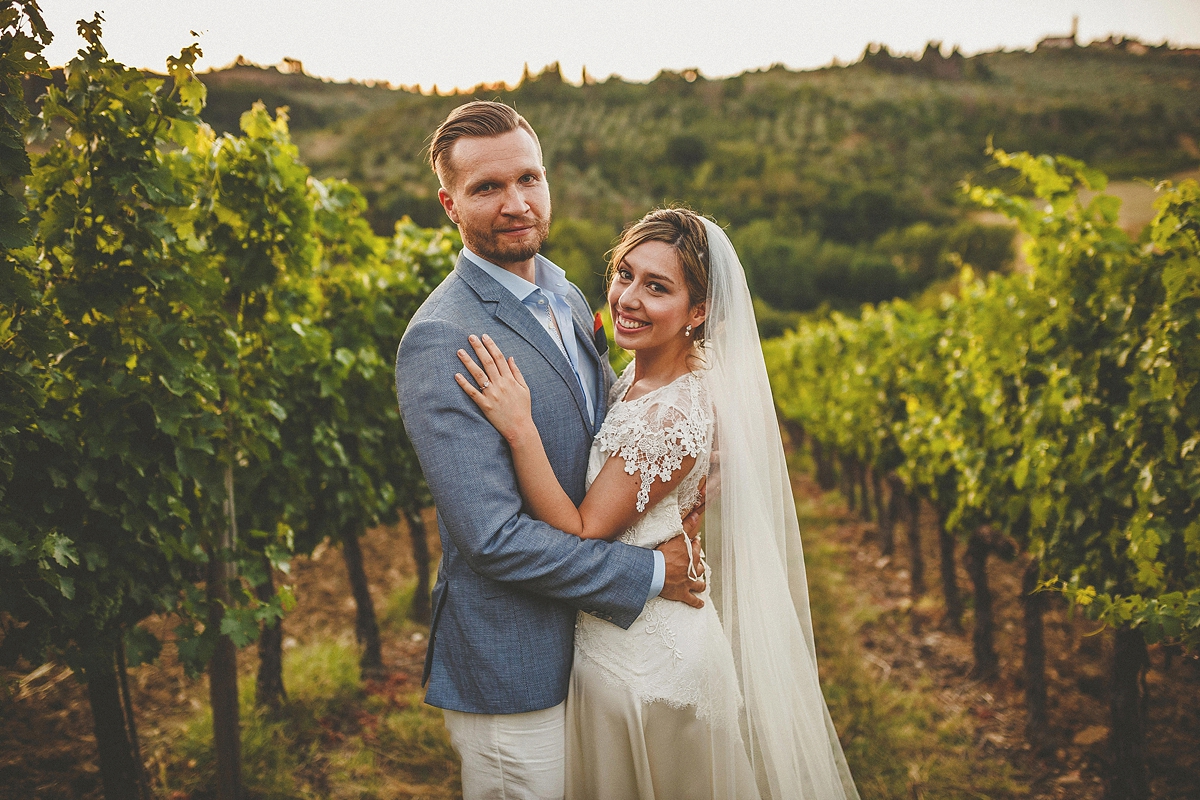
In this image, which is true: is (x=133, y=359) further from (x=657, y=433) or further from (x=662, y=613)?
(x=662, y=613)

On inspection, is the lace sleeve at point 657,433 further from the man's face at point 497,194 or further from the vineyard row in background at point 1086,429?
A: the vineyard row in background at point 1086,429

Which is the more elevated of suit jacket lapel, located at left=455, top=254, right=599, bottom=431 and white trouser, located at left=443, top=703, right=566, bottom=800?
suit jacket lapel, located at left=455, top=254, right=599, bottom=431

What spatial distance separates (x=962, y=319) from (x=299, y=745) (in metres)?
6.36

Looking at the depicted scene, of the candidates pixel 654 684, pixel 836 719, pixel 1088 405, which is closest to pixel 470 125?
pixel 654 684

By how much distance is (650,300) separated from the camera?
7.80 ft

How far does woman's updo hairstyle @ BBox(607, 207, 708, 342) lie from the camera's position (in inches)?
95.3

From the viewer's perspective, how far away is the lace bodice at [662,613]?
2.19 meters

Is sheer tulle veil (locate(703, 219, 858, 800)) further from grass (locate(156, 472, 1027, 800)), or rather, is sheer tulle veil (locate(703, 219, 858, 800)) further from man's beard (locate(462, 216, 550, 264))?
grass (locate(156, 472, 1027, 800))

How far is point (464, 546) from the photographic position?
200 cm

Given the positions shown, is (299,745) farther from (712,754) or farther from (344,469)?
(712,754)

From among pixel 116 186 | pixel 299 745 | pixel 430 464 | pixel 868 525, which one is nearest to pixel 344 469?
A: pixel 299 745

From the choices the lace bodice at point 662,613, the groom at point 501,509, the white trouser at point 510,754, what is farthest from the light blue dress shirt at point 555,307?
the white trouser at point 510,754

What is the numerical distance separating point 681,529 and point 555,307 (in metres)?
0.88

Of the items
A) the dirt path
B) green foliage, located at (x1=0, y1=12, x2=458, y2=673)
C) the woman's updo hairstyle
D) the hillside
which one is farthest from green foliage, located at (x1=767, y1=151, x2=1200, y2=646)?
the hillside
